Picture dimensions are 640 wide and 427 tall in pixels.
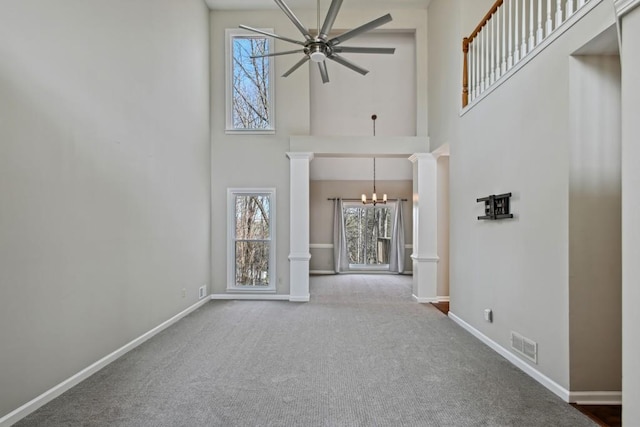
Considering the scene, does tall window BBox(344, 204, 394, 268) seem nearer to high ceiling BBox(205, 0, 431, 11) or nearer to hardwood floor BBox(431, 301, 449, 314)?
hardwood floor BBox(431, 301, 449, 314)

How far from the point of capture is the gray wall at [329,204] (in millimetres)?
10828

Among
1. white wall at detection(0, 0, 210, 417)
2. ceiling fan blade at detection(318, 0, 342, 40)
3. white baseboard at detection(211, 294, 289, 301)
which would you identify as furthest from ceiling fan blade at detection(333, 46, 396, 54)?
white baseboard at detection(211, 294, 289, 301)

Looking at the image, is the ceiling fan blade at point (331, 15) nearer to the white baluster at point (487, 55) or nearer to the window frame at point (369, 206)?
the white baluster at point (487, 55)

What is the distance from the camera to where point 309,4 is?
20.8ft

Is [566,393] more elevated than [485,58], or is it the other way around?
[485,58]

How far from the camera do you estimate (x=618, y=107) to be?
105 inches

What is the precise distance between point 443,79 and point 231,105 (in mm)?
3467

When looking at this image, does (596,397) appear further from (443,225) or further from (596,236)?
(443,225)

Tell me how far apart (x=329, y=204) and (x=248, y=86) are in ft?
16.3

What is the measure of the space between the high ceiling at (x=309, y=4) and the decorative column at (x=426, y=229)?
2.53 metres

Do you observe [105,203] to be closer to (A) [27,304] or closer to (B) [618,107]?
(A) [27,304]

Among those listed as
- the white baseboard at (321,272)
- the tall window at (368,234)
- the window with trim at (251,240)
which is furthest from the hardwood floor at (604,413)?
the tall window at (368,234)

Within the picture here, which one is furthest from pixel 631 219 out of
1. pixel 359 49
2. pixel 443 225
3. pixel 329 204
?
pixel 329 204

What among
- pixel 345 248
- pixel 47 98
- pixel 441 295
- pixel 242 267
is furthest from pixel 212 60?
pixel 345 248
